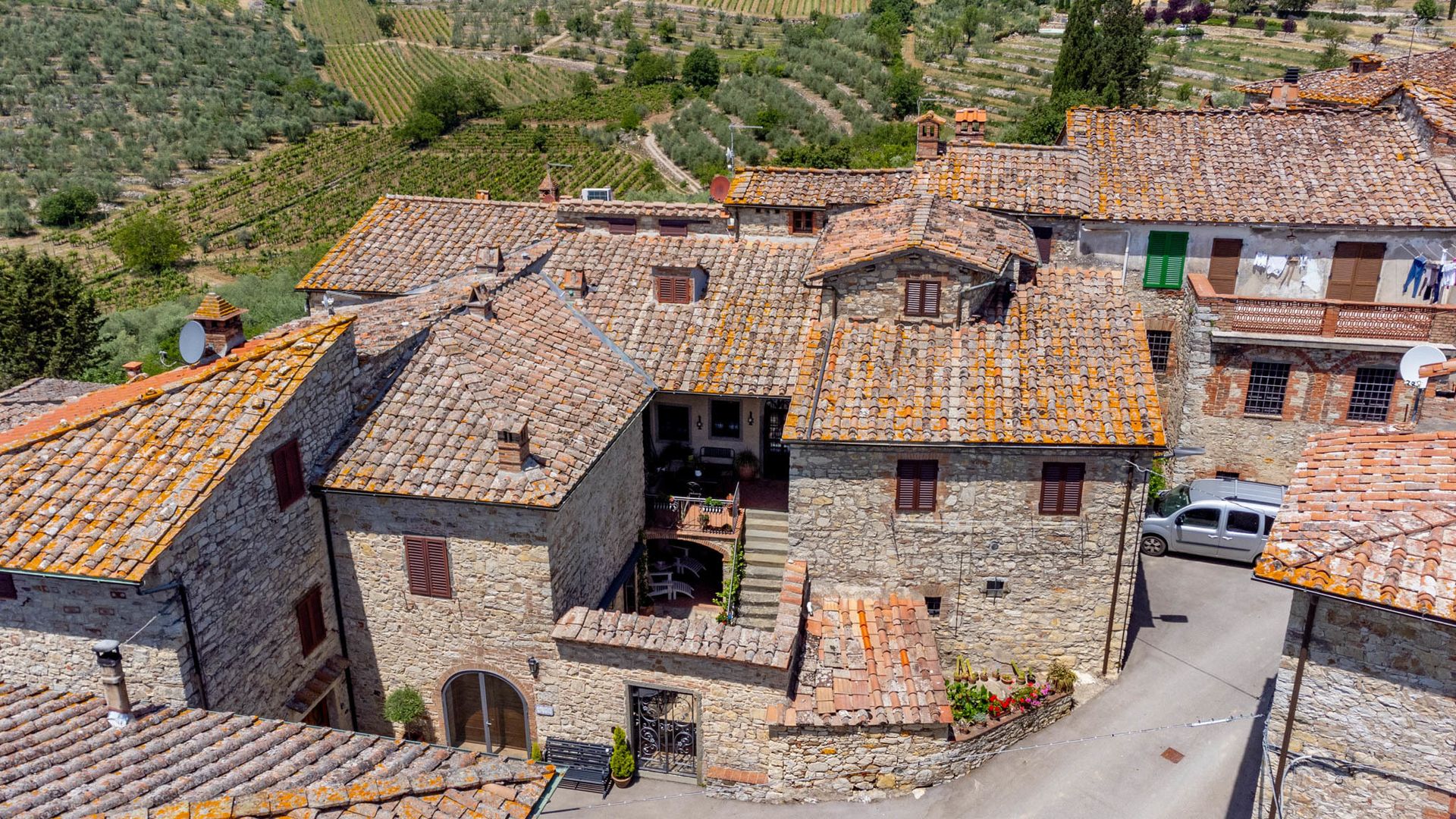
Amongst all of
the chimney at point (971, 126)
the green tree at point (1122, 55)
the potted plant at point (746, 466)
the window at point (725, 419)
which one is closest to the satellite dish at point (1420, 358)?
the potted plant at point (746, 466)

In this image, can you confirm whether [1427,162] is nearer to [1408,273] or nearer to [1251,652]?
[1408,273]

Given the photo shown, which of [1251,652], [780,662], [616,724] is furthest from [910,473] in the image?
[1251,652]

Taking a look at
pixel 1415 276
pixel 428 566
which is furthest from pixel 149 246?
pixel 1415 276

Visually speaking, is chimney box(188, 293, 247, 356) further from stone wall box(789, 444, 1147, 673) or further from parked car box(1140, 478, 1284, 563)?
parked car box(1140, 478, 1284, 563)

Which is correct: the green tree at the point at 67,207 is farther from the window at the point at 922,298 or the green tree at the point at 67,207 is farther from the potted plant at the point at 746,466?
the window at the point at 922,298

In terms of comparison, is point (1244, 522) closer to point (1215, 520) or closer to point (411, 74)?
point (1215, 520)

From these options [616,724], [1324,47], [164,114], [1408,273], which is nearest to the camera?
[616,724]

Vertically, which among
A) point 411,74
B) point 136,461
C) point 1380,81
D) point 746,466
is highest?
point 411,74
